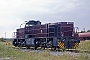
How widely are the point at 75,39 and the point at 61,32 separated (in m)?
1.69

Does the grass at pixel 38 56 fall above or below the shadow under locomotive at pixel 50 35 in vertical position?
below

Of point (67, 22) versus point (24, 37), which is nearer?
point (67, 22)

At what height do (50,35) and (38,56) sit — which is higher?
(50,35)

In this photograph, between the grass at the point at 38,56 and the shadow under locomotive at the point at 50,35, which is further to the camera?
the shadow under locomotive at the point at 50,35

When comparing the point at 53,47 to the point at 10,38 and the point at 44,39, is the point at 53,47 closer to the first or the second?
the point at 44,39

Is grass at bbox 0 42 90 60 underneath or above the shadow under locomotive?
underneath

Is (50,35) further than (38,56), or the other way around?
(50,35)

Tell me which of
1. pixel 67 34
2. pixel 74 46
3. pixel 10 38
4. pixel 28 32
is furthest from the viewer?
pixel 10 38

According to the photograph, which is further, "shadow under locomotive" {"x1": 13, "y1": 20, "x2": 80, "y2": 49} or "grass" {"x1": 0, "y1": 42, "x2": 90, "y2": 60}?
"shadow under locomotive" {"x1": 13, "y1": 20, "x2": 80, "y2": 49}

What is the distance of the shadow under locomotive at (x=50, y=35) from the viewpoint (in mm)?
22395

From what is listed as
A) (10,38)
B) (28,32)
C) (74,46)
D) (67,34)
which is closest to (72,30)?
(67,34)

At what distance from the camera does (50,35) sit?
2419 centimetres

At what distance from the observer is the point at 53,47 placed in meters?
23.1

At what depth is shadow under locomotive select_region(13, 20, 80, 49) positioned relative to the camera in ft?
73.5
